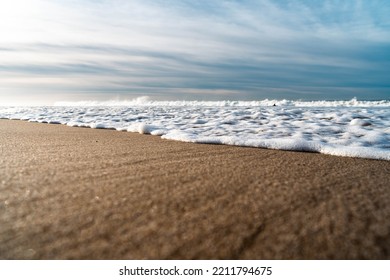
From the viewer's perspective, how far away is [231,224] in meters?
1.29

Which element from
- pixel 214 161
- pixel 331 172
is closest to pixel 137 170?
pixel 214 161

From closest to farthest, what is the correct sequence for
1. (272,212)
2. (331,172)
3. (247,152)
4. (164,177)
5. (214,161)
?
(272,212), (164,177), (331,172), (214,161), (247,152)

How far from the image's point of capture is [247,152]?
9.32 feet

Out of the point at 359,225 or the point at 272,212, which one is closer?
the point at 359,225

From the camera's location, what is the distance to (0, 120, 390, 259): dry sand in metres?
1.12

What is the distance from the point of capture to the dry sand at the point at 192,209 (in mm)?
1118

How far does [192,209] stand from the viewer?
4.72ft
